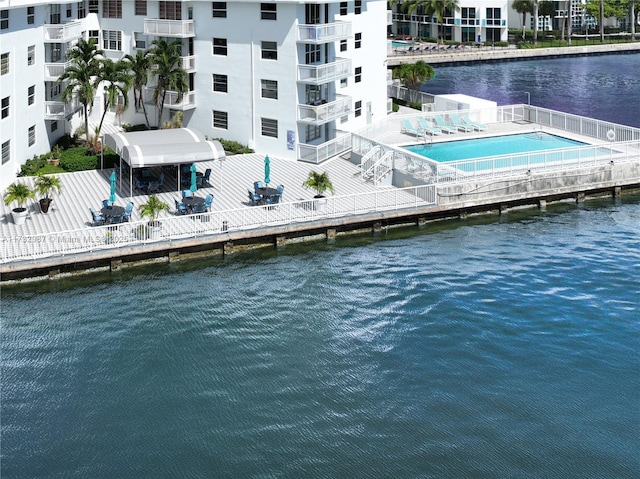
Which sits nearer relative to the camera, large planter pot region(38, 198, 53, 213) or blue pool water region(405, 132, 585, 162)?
large planter pot region(38, 198, 53, 213)

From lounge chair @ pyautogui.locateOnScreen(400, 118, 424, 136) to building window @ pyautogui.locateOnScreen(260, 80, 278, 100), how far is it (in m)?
11.7

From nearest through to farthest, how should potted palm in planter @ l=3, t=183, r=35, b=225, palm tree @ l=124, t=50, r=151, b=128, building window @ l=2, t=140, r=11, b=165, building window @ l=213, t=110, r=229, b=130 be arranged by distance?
1. potted palm in planter @ l=3, t=183, r=35, b=225
2. building window @ l=2, t=140, r=11, b=165
3. palm tree @ l=124, t=50, r=151, b=128
4. building window @ l=213, t=110, r=229, b=130

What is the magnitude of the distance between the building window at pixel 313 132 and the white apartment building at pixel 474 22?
9246cm

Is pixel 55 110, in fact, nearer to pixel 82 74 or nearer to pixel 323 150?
pixel 82 74

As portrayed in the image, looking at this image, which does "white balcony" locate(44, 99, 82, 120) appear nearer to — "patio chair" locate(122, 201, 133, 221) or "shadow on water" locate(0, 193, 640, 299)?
"patio chair" locate(122, 201, 133, 221)

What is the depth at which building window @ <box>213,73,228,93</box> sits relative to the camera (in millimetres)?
67625

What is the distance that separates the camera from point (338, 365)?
126ft

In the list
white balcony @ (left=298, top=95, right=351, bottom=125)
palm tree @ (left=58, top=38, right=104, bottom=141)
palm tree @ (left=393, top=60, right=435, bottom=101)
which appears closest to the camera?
palm tree @ (left=58, top=38, right=104, bottom=141)

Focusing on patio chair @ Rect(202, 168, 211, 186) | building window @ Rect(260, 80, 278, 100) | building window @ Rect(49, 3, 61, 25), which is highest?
building window @ Rect(49, 3, 61, 25)

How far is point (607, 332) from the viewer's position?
137ft

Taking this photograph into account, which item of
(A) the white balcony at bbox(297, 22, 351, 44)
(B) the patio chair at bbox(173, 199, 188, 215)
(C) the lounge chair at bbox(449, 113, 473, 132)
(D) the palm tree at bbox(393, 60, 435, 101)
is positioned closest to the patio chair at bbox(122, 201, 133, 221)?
(B) the patio chair at bbox(173, 199, 188, 215)

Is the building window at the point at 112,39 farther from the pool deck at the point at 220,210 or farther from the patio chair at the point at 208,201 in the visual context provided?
the patio chair at the point at 208,201

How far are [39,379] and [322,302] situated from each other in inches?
534

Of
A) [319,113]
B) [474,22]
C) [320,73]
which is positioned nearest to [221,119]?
[319,113]
